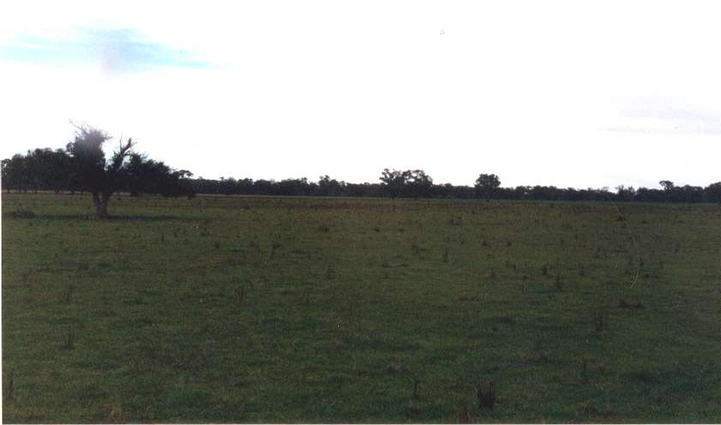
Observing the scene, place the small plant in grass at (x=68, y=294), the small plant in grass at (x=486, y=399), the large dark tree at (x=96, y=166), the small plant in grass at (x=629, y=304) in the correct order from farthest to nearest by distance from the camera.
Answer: the large dark tree at (x=96, y=166), the small plant in grass at (x=629, y=304), the small plant in grass at (x=68, y=294), the small plant in grass at (x=486, y=399)

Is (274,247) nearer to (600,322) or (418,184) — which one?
(600,322)

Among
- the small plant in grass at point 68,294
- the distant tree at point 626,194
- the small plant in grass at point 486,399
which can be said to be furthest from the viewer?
the distant tree at point 626,194

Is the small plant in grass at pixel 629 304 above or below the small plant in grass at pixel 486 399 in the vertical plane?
above

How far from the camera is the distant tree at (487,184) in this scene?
133125mm

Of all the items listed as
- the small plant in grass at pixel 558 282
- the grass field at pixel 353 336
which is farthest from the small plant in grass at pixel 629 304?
the small plant in grass at pixel 558 282

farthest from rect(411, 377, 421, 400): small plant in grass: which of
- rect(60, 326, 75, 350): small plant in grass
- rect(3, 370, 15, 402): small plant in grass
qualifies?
rect(60, 326, 75, 350): small plant in grass

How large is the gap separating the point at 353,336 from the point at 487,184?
12283cm

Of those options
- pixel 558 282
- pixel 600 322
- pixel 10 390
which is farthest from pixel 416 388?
pixel 558 282

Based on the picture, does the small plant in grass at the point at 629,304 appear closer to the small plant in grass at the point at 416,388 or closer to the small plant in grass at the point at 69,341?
the small plant in grass at the point at 416,388

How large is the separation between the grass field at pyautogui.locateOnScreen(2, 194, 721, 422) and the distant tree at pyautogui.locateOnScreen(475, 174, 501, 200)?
10709cm

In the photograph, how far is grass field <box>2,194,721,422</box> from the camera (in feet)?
30.5

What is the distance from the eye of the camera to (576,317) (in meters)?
15.2

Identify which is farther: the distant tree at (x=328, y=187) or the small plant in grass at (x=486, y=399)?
the distant tree at (x=328, y=187)

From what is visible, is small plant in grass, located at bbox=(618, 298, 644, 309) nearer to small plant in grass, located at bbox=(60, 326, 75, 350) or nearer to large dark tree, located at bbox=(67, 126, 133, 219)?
small plant in grass, located at bbox=(60, 326, 75, 350)
